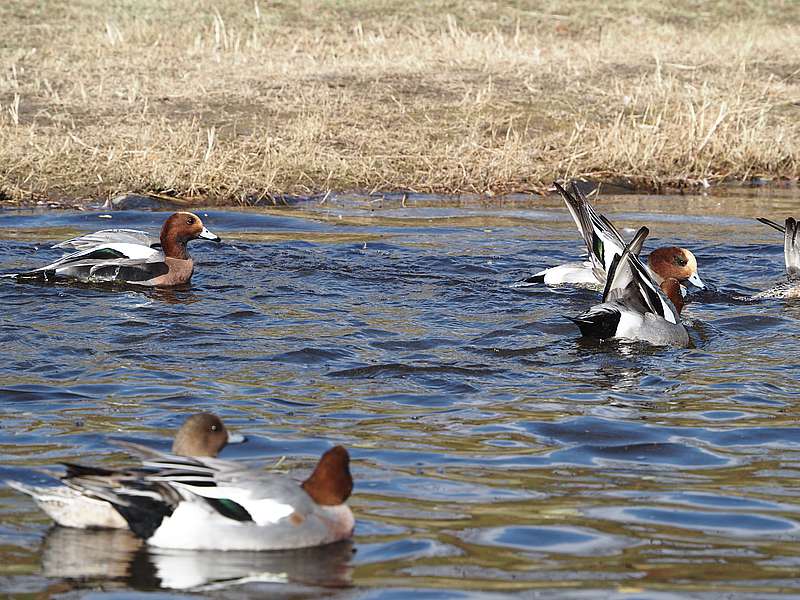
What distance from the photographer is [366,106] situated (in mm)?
14836

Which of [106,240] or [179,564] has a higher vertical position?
[106,240]

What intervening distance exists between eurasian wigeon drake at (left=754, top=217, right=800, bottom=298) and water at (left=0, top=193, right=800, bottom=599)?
0.48ft

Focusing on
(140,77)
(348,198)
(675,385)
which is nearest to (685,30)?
(140,77)

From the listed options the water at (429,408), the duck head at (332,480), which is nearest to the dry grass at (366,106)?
the water at (429,408)

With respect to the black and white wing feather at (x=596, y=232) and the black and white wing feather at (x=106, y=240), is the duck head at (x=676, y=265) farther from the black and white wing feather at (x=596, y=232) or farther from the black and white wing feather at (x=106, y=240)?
the black and white wing feather at (x=106, y=240)

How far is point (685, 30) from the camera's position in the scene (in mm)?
22516

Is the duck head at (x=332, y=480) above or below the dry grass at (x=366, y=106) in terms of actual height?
below

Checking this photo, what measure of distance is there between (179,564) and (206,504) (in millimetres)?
185

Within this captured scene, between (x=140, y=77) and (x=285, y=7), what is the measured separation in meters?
7.72

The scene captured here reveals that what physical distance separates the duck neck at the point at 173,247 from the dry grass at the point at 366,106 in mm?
2509

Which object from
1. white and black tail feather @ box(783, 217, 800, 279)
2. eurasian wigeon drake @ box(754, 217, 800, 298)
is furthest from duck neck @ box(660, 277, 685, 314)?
white and black tail feather @ box(783, 217, 800, 279)

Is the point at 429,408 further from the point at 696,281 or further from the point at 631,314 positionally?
the point at 696,281

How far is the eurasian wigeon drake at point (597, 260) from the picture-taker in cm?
803

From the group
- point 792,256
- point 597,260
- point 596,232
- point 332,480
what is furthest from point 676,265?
point 332,480
